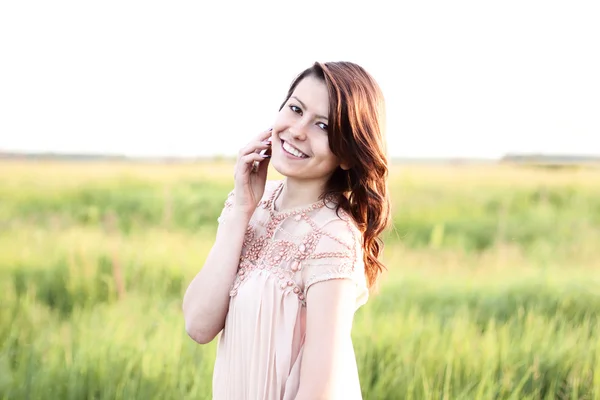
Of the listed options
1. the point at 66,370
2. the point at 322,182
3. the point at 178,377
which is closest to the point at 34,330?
the point at 66,370

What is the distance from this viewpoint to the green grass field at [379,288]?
345 cm

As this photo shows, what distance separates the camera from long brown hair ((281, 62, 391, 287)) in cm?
186

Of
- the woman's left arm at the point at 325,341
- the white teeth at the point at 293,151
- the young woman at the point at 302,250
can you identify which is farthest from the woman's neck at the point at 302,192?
the woman's left arm at the point at 325,341

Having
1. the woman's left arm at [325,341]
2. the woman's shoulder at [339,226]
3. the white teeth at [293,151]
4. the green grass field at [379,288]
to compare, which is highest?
the white teeth at [293,151]

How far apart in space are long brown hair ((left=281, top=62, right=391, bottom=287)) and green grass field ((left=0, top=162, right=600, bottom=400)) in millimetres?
431

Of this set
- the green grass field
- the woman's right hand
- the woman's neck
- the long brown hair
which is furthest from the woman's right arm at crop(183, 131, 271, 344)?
the green grass field

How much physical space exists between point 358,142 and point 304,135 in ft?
0.48

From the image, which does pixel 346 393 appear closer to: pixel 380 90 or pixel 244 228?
pixel 244 228

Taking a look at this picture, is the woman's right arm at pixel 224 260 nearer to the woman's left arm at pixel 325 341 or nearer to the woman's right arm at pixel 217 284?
the woman's right arm at pixel 217 284

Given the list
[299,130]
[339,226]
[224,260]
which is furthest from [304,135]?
[224,260]

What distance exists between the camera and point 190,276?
5121 millimetres

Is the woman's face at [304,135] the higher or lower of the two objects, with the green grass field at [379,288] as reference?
higher

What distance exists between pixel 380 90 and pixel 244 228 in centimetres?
55

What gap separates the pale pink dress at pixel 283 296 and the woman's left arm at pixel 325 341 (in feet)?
0.13
